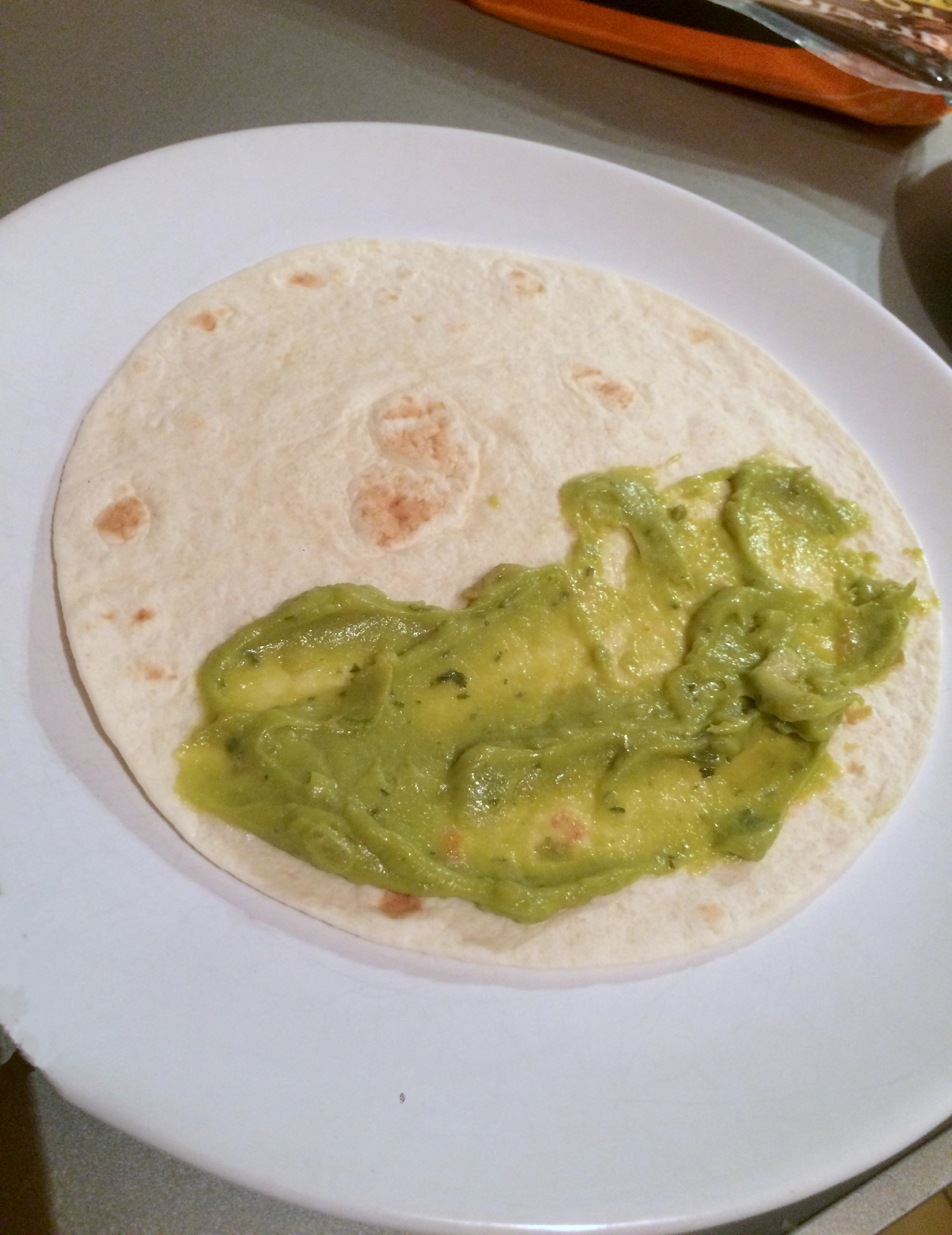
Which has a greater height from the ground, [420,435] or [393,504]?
[420,435]

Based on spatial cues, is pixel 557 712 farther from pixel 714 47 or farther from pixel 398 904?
pixel 714 47

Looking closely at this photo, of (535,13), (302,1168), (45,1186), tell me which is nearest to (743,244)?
(535,13)

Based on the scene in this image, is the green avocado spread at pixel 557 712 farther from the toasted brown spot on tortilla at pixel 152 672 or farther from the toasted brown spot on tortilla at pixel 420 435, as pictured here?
the toasted brown spot on tortilla at pixel 420 435

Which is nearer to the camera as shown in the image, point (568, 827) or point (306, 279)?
point (568, 827)

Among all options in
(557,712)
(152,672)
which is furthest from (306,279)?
(557,712)

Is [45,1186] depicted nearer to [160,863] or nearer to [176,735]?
[160,863]

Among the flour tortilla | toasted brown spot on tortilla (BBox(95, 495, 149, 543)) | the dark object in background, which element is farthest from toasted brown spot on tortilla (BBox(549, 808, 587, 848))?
the dark object in background

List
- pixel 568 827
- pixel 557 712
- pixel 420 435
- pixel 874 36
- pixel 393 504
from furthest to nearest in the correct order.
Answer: pixel 874 36 < pixel 420 435 < pixel 393 504 < pixel 557 712 < pixel 568 827

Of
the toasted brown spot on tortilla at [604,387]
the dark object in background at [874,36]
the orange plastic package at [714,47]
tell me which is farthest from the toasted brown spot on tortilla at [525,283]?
the orange plastic package at [714,47]
